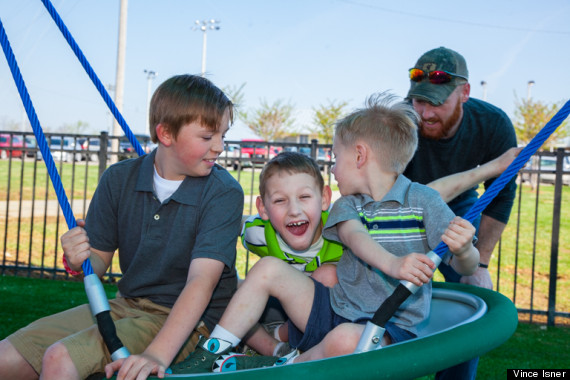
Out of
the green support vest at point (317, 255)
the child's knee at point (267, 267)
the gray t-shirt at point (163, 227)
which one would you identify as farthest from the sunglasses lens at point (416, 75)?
the child's knee at point (267, 267)

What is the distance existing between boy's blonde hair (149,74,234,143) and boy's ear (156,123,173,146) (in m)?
0.01

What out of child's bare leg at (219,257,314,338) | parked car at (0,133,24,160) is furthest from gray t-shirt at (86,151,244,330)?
parked car at (0,133,24,160)

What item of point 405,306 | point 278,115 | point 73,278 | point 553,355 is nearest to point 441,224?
point 405,306

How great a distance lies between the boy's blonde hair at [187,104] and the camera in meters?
2.04

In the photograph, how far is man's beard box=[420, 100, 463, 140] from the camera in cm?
294

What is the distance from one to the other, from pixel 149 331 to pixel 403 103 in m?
1.31

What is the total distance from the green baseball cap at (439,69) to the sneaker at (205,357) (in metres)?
1.63

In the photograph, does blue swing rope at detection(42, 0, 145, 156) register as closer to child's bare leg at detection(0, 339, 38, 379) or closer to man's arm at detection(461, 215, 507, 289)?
child's bare leg at detection(0, 339, 38, 379)

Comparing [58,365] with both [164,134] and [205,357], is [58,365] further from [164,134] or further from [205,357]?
[164,134]

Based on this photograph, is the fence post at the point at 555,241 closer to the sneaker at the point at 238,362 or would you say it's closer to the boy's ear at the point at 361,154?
the boy's ear at the point at 361,154

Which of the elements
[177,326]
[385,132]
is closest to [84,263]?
[177,326]

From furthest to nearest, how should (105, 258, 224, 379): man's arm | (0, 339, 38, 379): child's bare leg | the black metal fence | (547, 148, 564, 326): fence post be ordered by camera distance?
the black metal fence, (547, 148, 564, 326): fence post, (0, 339, 38, 379): child's bare leg, (105, 258, 224, 379): man's arm

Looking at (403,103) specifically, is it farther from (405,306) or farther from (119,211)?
(119,211)

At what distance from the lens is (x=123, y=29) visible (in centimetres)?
1291
